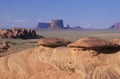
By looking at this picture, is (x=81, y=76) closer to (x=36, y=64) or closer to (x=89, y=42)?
(x=89, y=42)

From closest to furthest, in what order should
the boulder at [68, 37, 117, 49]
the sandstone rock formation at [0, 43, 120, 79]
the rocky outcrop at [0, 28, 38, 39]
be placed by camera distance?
the sandstone rock formation at [0, 43, 120, 79] → the boulder at [68, 37, 117, 49] → the rocky outcrop at [0, 28, 38, 39]

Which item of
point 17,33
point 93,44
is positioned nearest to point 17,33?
point 17,33

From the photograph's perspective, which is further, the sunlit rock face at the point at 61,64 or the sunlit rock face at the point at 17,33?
the sunlit rock face at the point at 17,33

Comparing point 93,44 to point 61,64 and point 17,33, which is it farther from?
point 17,33

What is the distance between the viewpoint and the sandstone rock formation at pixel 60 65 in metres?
13.3

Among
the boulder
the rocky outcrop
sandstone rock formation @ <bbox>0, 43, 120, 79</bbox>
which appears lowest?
the rocky outcrop

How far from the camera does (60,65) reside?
1461 centimetres

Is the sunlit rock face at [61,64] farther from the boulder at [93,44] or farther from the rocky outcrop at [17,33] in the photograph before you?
the rocky outcrop at [17,33]

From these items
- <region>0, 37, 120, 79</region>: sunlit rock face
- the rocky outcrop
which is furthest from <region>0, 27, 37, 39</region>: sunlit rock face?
<region>0, 37, 120, 79</region>: sunlit rock face

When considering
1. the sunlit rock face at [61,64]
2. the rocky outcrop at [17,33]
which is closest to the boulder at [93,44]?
the sunlit rock face at [61,64]

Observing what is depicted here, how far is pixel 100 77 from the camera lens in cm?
1303

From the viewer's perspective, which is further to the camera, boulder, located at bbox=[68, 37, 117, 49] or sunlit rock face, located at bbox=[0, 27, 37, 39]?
sunlit rock face, located at bbox=[0, 27, 37, 39]

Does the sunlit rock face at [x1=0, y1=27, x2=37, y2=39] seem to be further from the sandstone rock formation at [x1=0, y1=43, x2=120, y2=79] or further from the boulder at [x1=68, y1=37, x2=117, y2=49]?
the boulder at [x1=68, y1=37, x2=117, y2=49]

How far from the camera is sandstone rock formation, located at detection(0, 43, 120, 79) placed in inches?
525
